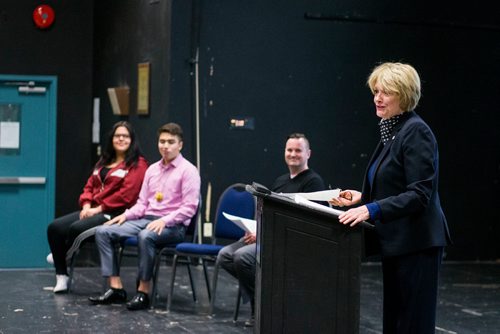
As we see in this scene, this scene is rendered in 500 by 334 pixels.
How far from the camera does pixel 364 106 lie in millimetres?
8539

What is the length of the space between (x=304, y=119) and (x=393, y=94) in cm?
501

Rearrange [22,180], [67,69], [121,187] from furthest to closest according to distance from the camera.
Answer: [67,69] → [22,180] → [121,187]

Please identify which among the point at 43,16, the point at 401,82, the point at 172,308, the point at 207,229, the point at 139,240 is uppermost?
the point at 43,16

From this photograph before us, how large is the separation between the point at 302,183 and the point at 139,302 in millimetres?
1359

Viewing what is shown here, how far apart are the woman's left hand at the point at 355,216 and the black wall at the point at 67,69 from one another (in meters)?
7.07

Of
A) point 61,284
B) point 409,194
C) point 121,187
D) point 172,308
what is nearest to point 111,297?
point 172,308

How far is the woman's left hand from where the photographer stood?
3244 millimetres

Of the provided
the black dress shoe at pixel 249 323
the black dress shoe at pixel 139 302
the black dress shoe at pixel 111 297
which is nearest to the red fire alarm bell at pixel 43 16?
→ the black dress shoe at pixel 111 297

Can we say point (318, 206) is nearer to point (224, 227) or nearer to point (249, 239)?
point (249, 239)

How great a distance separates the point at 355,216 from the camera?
128 inches

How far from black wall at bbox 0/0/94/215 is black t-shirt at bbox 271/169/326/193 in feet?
15.6

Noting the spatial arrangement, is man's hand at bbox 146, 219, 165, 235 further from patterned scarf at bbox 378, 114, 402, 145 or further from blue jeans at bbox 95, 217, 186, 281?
patterned scarf at bbox 378, 114, 402, 145

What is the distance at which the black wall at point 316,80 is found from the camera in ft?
26.4

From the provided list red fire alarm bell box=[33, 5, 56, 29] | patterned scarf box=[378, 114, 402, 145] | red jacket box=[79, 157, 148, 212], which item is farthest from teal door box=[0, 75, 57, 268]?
patterned scarf box=[378, 114, 402, 145]
